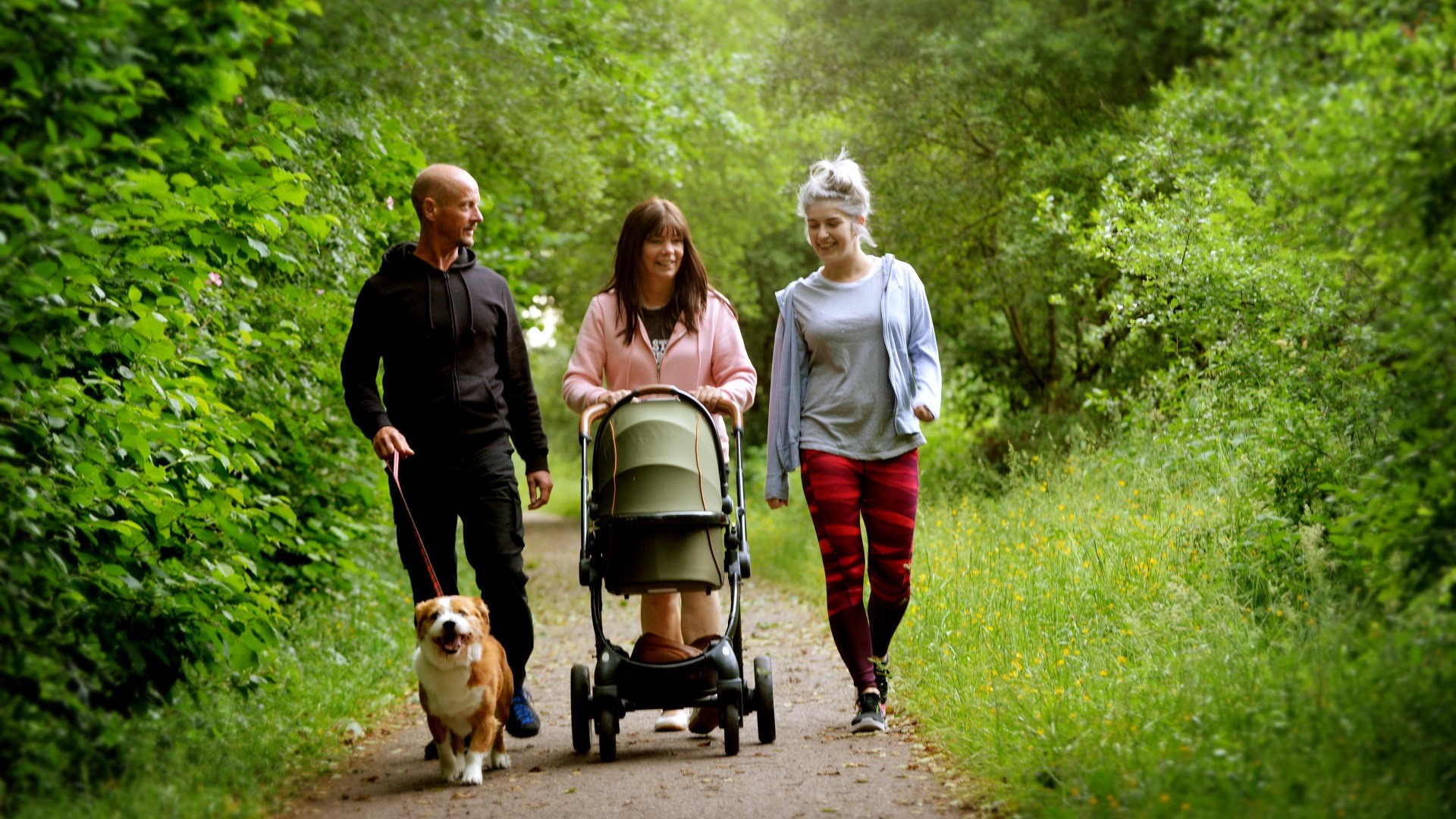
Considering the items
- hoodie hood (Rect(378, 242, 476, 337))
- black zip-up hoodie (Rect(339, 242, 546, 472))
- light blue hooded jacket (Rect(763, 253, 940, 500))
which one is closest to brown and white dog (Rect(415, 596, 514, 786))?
black zip-up hoodie (Rect(339, 242, 546, 472))

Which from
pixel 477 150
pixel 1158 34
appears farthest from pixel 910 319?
pixel 477 150

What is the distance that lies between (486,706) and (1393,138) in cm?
350

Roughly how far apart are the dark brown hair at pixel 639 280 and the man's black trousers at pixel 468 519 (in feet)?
2.54

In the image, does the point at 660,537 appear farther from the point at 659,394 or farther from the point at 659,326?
the point at 659,326

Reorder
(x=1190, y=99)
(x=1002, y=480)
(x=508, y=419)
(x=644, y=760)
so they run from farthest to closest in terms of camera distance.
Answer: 1. (x=1002, y=480)
2. (x=1190, y=99)
3. (x=508, y=419)
4. (x=644, y=760)

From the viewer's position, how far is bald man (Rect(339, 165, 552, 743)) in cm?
Result: 556

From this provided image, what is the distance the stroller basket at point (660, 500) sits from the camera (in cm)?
532

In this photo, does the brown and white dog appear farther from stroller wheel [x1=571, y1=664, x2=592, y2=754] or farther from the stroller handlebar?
the stroller handlebar

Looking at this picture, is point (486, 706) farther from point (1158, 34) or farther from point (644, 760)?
point (1158, 34)

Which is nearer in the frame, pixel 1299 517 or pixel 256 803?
pixel 256 803

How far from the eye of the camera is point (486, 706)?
16.8 feet

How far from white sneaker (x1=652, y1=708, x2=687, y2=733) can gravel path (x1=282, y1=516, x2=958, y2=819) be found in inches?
1.4

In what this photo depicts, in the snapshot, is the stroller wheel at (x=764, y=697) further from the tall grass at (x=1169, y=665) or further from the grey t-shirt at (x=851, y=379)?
the grey t-shirt at (x=851, y=379)

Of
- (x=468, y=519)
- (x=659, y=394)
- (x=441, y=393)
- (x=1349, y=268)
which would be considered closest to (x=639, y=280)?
(x=659, y=394)
